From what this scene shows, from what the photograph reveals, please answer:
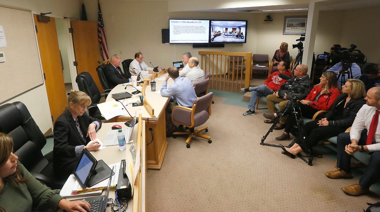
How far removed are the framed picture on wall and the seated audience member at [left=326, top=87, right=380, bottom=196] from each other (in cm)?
535

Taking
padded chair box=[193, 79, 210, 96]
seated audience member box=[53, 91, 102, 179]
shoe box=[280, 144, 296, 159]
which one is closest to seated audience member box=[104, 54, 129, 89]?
padded chair box=[193, 79, 210, 96]

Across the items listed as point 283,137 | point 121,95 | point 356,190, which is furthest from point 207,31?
point 356,190

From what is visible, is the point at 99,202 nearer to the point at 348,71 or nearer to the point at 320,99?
the point at 320,99

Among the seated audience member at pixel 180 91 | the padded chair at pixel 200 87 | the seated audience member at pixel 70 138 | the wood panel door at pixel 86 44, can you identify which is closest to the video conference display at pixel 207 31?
the wood panel door at pixel 86 44

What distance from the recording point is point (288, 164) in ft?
10.1

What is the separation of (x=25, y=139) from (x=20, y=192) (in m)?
0.79

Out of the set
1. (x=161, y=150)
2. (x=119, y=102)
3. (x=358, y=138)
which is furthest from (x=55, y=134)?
(x=358, y=138)

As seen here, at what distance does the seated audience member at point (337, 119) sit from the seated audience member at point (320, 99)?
0.63 feet

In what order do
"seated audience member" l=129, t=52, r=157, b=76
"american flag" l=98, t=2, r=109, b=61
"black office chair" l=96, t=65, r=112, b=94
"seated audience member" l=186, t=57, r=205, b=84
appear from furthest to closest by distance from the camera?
"american flag" l=98, t=2, r=109, b=61
"seated audience member" l=129, t=52, r=157, b=76
"seated audience member" l=186, t=57, r=205, b=84
"black office chair" l=96, t=65, r=112, b=94

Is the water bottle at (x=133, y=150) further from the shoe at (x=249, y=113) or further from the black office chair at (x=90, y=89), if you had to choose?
the shoe at (x=249, y=113)

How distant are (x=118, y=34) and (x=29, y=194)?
595cm

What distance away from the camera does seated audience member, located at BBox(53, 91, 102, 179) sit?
196cm

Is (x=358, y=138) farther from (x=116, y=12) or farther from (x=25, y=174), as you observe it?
(x=116, y=12)

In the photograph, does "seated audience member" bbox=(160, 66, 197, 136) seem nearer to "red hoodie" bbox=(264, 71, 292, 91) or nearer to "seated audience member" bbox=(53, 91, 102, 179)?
"seated audience member" bbox=(53, 91, 102, 179)
